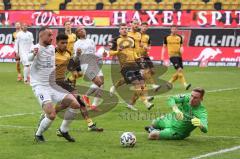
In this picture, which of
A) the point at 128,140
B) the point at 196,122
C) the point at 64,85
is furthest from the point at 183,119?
the point at 64,85

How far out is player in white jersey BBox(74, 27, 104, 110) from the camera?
67.4 feet

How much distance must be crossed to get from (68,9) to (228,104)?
2302 centimetres

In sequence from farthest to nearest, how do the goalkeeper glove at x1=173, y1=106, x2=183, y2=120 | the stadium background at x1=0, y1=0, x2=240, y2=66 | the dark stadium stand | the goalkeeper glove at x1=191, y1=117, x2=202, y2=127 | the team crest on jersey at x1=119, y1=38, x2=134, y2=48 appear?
the dark stadium stand → the stadium background at x1=0, y1=0, x2=240, y2=66 → the team crest on jersey at x1=119, y1=38, x2=134, y2=48 → the goalkeeper glove at x1=173, y1=106, x2=183, y2=120 → the goalkeeper glove at x1=191, y1=117, x2=202, y2=127

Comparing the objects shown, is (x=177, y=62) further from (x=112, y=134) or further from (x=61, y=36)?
(x=61, y=36)

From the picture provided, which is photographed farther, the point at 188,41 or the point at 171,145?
the point at 188,41

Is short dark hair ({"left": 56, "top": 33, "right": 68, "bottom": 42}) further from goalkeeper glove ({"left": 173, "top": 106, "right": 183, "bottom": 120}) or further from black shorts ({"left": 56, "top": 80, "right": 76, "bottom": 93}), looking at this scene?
goalkeeper glove ({"left": 173, "top": 106, "right": 183, "bottom": 120})

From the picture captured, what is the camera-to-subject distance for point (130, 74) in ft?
69.7

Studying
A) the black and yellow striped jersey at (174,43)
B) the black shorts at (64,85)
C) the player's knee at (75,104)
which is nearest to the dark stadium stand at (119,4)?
the black and yellow striped jersey at (174,43)

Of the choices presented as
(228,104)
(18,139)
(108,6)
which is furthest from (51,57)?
(108,6)

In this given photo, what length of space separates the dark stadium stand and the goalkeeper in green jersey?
25.4m

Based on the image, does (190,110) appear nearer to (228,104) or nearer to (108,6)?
(228,104)

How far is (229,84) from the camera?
91.2 ft

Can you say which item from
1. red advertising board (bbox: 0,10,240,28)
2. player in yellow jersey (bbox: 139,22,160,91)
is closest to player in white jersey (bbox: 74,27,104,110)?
player in yellow jersey (bbox: 139,22,160,91)

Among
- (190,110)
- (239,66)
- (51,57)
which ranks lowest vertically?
(239,66)
